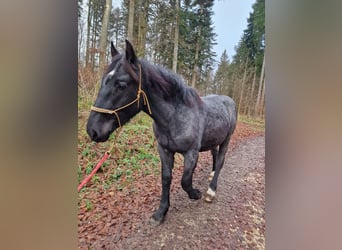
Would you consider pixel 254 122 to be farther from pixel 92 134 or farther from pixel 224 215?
pixel 92 134

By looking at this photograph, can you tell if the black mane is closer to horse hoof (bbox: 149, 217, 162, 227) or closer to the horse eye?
the horse eye

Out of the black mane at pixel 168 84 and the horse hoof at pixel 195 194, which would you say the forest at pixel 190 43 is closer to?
the black mane at pixel 168 84

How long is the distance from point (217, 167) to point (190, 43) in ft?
1.83

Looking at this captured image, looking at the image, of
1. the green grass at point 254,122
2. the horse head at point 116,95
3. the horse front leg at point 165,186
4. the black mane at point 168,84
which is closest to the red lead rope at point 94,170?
the horse head at point 116,95

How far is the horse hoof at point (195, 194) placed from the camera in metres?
1.07

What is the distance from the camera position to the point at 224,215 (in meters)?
1.05

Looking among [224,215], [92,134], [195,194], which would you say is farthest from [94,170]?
[224,215]

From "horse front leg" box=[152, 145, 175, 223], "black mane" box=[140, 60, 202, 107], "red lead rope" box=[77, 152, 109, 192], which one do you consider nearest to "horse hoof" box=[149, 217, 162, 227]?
"horse front leg" box=[152, 145, 175, 223]
